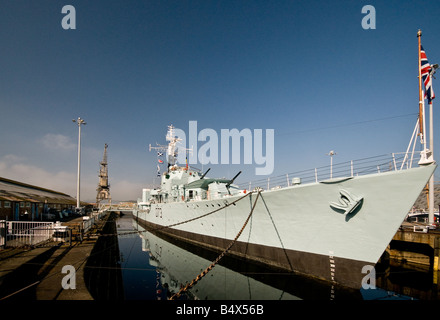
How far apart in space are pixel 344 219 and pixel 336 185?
1.27 meters

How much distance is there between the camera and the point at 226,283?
9219mm

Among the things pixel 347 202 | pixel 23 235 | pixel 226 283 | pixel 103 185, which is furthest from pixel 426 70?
pixel 103 185

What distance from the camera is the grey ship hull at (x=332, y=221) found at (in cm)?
677

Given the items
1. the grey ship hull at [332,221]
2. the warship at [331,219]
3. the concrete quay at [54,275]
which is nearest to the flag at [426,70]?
the warship at [331,219]

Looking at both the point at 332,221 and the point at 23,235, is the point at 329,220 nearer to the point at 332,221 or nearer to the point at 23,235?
the point at 332,221

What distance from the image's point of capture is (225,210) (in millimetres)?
11953

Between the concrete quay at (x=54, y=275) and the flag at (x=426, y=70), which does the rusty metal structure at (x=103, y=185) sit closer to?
the concrete quay at (x=54, y=275)

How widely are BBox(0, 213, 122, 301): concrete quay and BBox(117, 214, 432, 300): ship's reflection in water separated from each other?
3.61 feet
